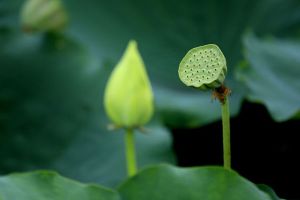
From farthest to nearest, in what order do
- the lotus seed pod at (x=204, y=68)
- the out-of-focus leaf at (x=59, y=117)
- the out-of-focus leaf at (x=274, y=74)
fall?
the out-of-focus leaf at (x=59, y=117) < the out-of-focus leaf at (x=274, y=74) < the lotus seed pod at (x=204, y=68)

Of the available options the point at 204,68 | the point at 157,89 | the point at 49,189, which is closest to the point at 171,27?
the point at 157,89

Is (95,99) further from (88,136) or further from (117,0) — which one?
(117,0)

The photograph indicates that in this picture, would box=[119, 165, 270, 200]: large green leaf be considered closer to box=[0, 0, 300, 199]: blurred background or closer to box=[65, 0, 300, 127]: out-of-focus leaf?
box=[0, 0, 300, 199]: blurred background

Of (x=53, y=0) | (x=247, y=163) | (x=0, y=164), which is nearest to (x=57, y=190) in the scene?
(x=0, y=164)

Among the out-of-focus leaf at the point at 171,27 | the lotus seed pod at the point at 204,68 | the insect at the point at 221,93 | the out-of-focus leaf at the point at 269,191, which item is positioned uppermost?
the lotus seed pod at the point at 204,68

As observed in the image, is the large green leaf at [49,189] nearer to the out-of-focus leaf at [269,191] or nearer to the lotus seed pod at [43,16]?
the out-of-focus leaf at [269,191]

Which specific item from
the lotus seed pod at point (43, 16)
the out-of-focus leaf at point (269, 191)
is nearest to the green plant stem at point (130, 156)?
the out-of-focus leaf at point (269, 191)
